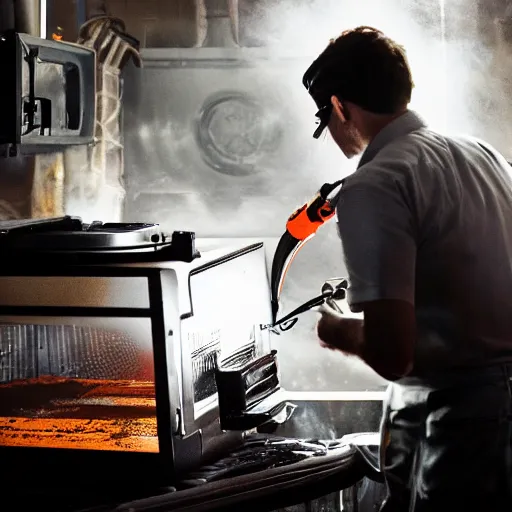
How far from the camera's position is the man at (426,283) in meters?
1.32

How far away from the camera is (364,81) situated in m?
1.49

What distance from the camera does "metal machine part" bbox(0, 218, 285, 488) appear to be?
173 centimetres

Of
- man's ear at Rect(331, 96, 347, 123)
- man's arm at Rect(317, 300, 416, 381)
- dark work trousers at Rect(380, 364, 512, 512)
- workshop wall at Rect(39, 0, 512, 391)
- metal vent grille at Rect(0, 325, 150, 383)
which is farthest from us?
workshop wall at Rect(39, 0, 512, 391)

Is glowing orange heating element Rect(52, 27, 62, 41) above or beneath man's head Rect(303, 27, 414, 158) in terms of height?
above

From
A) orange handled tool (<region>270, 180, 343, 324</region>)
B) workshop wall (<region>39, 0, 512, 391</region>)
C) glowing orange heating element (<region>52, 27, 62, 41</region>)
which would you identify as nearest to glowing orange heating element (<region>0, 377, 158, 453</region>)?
orange handled tool (<region>270, 180, 343, 324</region>)

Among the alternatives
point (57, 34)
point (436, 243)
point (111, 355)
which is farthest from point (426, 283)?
point (57, 34)

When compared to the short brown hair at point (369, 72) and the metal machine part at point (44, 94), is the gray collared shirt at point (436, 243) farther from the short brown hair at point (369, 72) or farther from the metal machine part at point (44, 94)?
the metal machine part at point (44, 94)

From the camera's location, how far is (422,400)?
1466 mm

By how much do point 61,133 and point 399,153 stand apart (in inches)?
56.0

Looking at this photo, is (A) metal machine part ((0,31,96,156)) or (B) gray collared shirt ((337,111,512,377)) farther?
(A) metal machine part ((0,31,96,156))

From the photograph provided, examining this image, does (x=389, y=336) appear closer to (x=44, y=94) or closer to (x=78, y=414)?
(x=78, y=414)

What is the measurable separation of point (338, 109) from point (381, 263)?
0.38 meters

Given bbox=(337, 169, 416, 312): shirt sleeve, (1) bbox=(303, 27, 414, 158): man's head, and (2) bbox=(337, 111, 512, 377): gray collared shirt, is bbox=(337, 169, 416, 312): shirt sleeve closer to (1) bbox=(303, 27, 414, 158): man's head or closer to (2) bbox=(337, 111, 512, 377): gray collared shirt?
(2) bbox=(337, 111, 512, 377): gray collared shirt

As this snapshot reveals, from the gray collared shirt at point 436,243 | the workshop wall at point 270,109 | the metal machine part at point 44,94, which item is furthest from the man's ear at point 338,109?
the workshop wall at point 270,109
